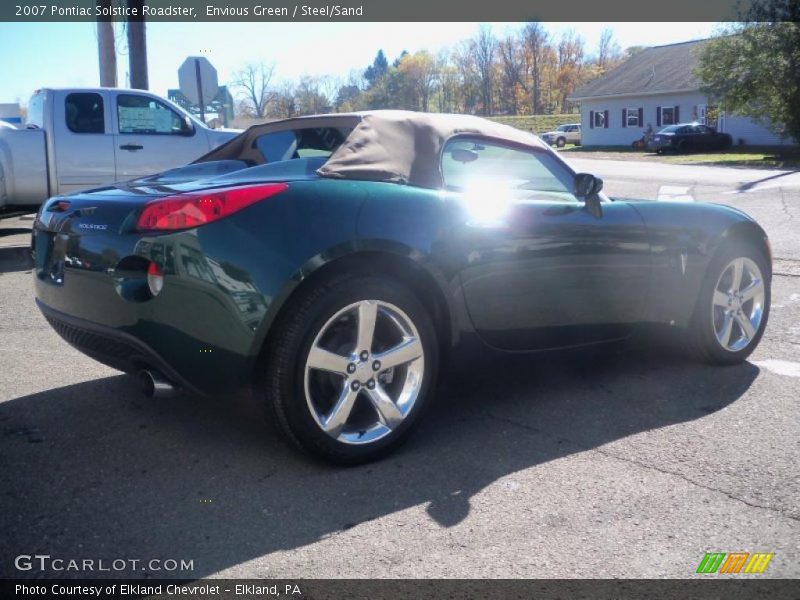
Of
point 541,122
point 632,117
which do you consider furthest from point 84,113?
point 541,122

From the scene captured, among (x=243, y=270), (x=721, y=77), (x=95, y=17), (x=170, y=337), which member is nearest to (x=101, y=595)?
(x=170, y=337)

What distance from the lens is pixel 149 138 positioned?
12.0 meters

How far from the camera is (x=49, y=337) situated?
19.4 feet

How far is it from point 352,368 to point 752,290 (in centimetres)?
286

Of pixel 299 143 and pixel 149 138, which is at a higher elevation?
pixel 149 138

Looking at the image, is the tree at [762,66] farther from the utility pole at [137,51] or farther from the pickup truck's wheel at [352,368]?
the pickup truck's wheel at [352,368]

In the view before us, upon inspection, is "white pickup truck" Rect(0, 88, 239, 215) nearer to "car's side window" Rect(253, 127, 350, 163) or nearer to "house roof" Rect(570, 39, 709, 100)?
"car's side window" Rect(253, 127, 350, 163)

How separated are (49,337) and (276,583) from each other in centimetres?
389

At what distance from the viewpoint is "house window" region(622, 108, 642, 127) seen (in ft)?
180

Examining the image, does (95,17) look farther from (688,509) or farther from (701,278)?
(688,509)

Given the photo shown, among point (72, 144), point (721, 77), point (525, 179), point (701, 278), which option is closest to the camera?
point (525, 179)

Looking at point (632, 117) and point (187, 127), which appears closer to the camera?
point (187, 127)

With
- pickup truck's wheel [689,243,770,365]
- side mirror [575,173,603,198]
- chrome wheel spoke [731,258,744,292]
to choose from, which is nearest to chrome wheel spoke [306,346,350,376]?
side mirror [575,173,603,198]

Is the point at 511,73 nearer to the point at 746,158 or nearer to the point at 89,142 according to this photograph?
the point at 746,158
